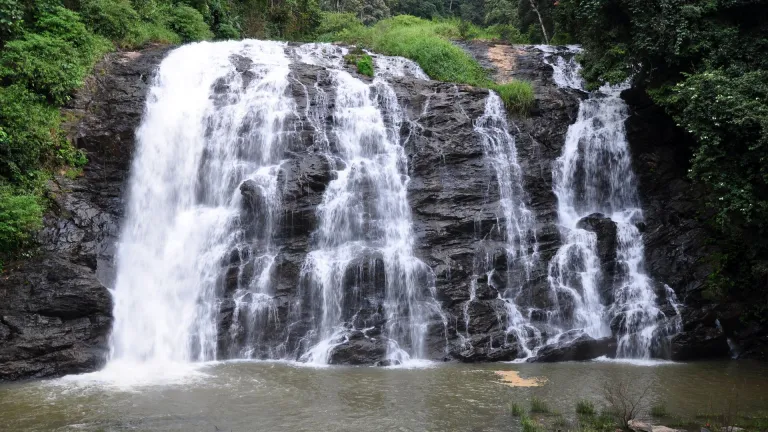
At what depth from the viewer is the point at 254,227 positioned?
15.5 m

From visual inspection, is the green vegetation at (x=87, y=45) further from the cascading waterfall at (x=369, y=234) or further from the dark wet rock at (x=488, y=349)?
the dark wet rock at (x=488, y=349)

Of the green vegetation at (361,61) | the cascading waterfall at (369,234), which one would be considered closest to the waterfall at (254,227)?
the cascading waterfall at (369,234)

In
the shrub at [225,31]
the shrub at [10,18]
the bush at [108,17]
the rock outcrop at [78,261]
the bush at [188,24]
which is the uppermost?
the shrub at [225,31]

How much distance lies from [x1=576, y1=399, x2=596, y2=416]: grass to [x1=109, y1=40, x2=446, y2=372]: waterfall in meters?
5.27

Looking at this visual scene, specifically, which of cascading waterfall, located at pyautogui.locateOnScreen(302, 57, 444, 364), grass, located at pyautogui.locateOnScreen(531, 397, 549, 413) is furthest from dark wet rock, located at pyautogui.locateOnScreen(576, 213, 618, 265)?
grass, located at pyautogui.locateOnScreen(531, 397, 549, 413)

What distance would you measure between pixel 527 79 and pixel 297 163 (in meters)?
10.2

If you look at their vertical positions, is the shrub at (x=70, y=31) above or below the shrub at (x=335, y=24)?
below

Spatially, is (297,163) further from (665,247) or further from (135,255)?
(665,247)

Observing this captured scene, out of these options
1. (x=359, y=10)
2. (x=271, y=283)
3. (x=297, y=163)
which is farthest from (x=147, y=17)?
(x=359, y=10)

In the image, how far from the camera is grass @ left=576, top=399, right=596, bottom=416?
889cm

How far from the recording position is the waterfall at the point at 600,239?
1462 centimetres

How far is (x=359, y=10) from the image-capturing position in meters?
44.0

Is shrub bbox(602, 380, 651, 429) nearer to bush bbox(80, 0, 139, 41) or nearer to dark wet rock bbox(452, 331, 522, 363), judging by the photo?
dark wet rock bbox(452, 331, 522, 363)

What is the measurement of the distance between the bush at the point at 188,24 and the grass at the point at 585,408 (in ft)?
69.9
